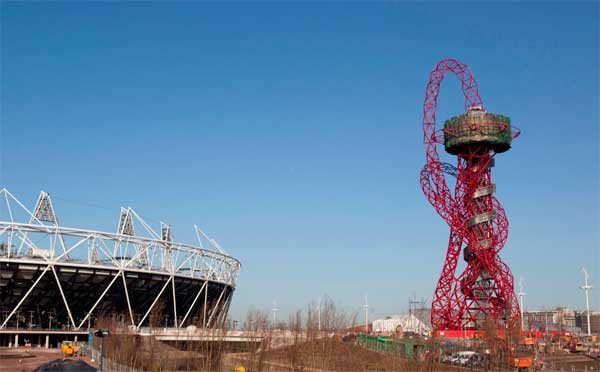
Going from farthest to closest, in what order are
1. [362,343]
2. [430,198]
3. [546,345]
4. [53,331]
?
[430,198] → [53,331] → [546,345] → [362,343]

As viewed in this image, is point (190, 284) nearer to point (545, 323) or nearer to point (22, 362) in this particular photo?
point (22, 362)

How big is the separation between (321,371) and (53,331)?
43388mm

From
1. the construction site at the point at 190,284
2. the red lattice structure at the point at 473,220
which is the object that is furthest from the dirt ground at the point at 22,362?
the red lattice structure at the point at 473,220

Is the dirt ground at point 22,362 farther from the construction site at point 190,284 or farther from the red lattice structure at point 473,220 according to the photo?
the red lattice structure at point 473,220

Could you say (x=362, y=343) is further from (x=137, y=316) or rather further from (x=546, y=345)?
(x=137, y=316)

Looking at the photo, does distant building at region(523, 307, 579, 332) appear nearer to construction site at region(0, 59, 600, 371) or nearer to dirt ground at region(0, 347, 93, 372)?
construction site at region(0, 59, 600, 371)

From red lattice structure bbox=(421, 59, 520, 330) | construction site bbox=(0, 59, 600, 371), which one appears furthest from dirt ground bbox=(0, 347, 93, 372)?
red lattice structure bbox=(421, 59, 520, 330)

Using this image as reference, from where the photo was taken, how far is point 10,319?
70.8 m

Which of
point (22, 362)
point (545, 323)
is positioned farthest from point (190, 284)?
point (545, 323)

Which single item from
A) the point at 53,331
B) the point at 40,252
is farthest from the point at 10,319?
the point at 40,252

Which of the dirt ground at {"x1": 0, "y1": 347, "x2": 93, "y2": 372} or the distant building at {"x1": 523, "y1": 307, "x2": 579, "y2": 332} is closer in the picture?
the dirt ground at {"x1": 0, "y1": 347, "x2": 93, "y2": 372}

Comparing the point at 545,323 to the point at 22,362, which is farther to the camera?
the point at 545,323

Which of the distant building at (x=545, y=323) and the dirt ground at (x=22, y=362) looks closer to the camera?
the dirt ground at (x=22, y=362)

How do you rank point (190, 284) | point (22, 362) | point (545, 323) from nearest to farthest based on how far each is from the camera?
point (22, 362) → point (190, 284) → point (545, 323)
